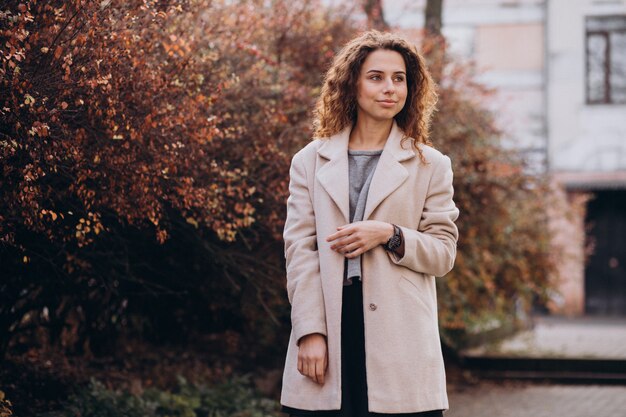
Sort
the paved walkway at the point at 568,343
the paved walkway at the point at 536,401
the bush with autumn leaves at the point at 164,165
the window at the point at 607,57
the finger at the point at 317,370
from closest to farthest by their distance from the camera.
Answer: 1. the finger at the point at 317,370
2. the bush with autumn leaves at the point at 164,165
3. the paved walkway at the point at 536,401
4. the paved walkway at the point at 568,343
5. the window at the point at 607,57

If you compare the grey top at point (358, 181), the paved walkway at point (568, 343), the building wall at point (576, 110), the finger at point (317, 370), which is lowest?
the paved walkway at point (568, 343)

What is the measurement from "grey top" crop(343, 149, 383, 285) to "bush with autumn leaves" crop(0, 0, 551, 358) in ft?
5.04

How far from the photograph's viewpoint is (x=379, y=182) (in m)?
3.61

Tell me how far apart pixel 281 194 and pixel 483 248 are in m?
4.31

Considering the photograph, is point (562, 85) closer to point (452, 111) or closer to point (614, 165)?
point (614, 165)

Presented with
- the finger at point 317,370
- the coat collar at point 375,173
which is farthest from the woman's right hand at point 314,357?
the coat collar at point 375,173

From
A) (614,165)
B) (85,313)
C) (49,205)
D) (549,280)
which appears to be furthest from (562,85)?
(49,205)

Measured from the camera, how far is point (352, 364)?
356 centimetres

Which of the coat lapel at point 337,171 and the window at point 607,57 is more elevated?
the window at point 607,57

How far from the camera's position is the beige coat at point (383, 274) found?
138 inches

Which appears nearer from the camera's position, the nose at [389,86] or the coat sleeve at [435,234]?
the coat sleeve at [435,234]

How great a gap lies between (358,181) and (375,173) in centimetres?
11

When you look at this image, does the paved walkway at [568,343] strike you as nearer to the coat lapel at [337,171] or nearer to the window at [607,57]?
the window at [607,57]

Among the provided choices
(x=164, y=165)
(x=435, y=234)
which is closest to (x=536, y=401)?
(x=164, y=165)
